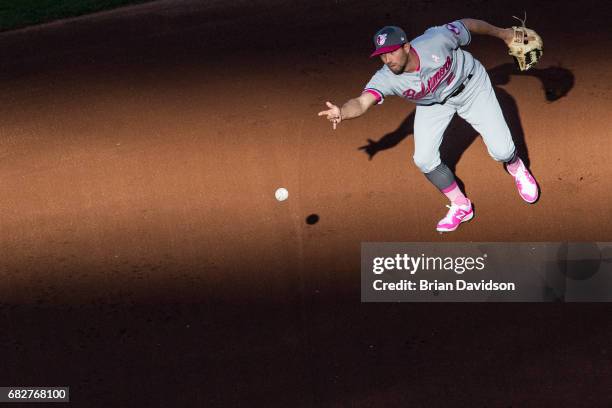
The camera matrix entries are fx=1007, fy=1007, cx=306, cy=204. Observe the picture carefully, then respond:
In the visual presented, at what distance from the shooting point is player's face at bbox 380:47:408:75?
798 centimetres

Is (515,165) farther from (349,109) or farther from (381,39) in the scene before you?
(381,39)

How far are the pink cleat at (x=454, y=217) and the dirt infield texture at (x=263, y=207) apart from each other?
13 cm

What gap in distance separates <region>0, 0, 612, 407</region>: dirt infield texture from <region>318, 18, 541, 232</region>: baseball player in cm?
41

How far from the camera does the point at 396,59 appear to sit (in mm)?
8016

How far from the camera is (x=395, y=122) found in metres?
10.7

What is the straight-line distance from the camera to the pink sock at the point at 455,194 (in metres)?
9.10

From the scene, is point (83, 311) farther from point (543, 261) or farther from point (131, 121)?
point (543, 261)

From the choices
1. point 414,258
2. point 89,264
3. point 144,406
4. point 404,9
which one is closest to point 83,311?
point 89,264

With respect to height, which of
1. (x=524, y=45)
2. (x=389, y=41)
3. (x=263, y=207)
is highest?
(x=524, y=45)

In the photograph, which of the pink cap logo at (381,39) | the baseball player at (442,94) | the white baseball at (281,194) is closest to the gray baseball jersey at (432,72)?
the baseball player at (442,94)

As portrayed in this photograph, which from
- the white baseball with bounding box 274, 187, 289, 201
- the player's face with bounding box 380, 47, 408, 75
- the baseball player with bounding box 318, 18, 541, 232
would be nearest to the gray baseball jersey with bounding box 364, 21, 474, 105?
the baseball player with bounding box 318, 18, 541, 232

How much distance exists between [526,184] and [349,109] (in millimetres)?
2167

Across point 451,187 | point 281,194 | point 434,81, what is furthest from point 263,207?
point 434,81

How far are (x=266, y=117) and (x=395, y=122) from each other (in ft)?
4.62
